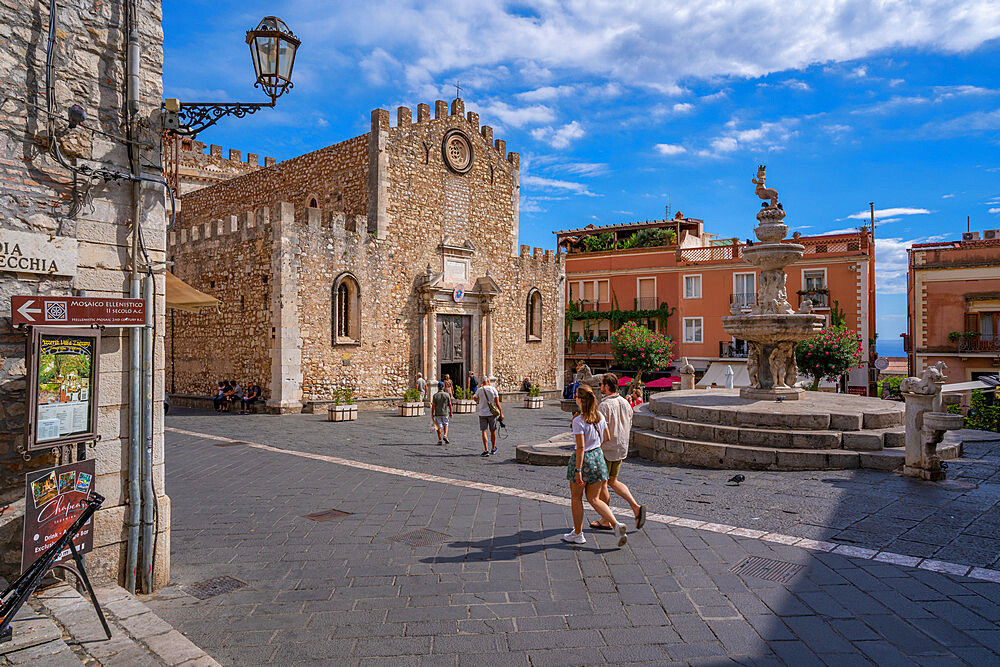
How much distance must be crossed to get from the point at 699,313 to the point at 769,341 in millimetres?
23397

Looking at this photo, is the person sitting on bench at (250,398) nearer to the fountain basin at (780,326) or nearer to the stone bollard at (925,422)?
the fountain basin at (780,326)

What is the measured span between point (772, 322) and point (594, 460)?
6.77m

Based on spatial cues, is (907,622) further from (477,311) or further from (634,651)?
(477,311)

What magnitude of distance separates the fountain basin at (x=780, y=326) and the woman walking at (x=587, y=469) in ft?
21.5

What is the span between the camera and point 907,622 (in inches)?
163

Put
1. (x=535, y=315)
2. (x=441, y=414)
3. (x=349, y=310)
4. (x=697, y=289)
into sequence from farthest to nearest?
(x=697, y=289)
(x=535, y=315)
(x=349, y=310)
(x=441, y=414)

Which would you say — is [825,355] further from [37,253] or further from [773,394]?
[37,253]

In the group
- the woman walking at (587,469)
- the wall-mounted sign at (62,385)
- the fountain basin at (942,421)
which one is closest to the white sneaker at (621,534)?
the woman walking at (587,469)

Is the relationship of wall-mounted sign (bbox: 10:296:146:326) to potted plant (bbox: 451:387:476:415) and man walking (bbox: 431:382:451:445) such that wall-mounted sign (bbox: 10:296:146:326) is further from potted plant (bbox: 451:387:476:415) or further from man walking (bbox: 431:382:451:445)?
potted plant (bbox: 451:387:476:415)

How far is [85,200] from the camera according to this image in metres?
4.58

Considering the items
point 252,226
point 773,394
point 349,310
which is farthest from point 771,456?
point 252,226

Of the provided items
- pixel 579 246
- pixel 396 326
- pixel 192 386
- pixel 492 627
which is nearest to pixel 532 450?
pixel 492 627

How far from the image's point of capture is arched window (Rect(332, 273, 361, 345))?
65.1ft

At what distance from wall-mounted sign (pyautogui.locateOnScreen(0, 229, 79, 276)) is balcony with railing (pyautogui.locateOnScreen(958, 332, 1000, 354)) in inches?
1305
